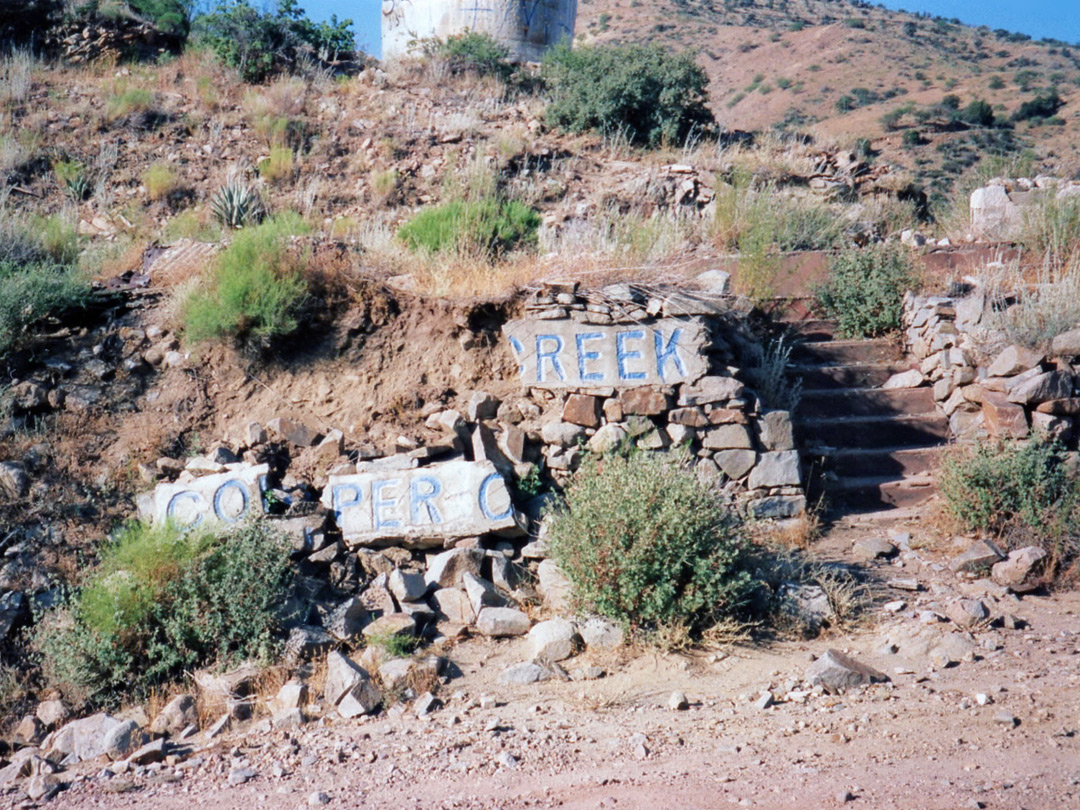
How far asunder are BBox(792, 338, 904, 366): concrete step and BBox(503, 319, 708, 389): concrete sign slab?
198 centimetres

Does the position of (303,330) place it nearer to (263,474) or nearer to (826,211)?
(263,474)

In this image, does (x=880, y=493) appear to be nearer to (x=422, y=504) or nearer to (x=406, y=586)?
(x=422, y=504)

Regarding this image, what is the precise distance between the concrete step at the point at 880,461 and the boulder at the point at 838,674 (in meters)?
2.74

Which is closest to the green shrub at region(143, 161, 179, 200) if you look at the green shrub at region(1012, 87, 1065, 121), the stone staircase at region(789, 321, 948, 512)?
the stone staircase at region(789, 321, 948, 512)

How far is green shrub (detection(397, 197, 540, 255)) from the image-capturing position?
8.24 meters

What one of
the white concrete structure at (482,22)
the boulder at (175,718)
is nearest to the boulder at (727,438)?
the boulder at (175,718)

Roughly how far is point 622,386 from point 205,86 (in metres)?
10.6

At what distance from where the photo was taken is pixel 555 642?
16.7 feet

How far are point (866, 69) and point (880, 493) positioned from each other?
28.4m

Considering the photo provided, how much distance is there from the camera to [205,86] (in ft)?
47.3

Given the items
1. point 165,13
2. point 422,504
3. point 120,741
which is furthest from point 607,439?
point 165,13

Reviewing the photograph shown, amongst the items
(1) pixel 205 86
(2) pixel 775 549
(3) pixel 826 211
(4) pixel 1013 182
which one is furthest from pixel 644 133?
(2) pixel 775 549

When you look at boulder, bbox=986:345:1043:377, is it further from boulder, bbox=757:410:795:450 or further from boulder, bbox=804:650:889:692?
boulder, bbox=804:650:889:692

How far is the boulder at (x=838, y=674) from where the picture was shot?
4.55m
